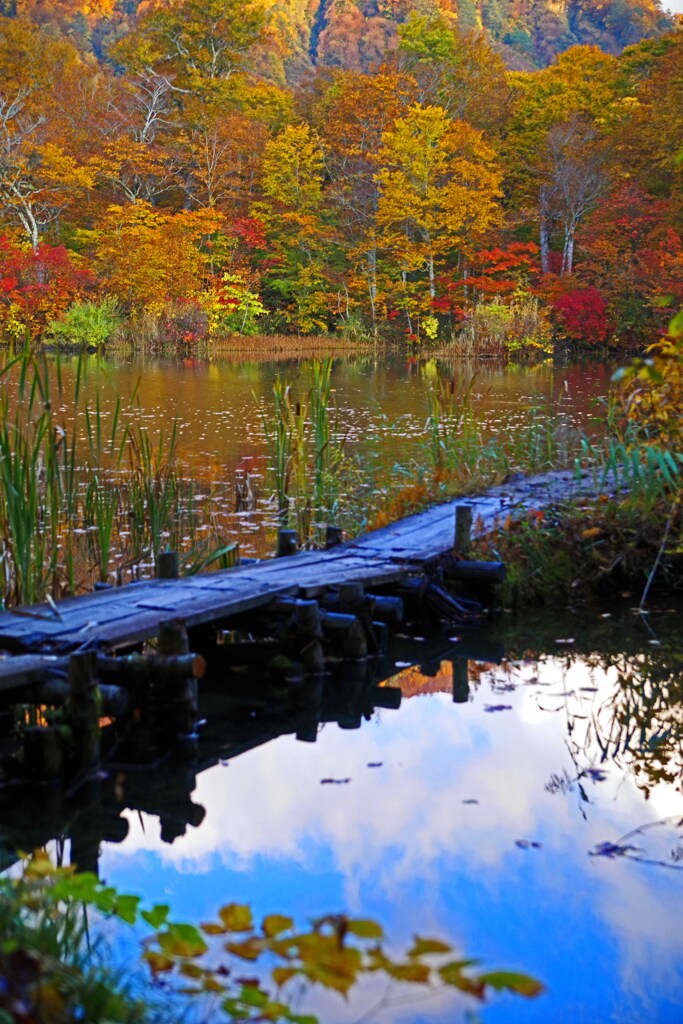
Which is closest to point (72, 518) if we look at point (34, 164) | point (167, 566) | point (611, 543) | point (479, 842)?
point (167, 566)

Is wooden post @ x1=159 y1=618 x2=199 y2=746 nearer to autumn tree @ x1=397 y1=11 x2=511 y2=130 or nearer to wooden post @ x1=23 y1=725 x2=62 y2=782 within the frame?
wooden post @ x1=23 y1=725 x2=62 y2=782

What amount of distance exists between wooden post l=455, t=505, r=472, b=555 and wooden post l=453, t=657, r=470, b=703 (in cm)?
80

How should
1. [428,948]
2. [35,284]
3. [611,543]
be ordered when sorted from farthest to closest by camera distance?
[35,284], [611,543], [428,948]

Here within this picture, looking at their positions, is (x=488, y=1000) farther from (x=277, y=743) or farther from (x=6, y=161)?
(x=6, y=161)

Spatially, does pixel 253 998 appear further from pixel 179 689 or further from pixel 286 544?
pixel 286 544

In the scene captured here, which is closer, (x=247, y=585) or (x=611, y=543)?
(x=247, y=585)

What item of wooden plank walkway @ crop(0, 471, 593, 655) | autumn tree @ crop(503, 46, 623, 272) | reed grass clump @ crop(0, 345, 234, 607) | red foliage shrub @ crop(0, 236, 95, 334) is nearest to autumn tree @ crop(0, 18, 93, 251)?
red foliage shrub @ crop(0, 236, 95, 334)

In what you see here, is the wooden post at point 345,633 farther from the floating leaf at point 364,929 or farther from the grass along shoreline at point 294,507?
the floating leaf at point 364,929

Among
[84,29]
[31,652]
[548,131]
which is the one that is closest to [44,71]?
[548,131]

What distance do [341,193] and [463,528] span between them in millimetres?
26094

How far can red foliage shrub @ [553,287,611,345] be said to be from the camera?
1039 inches

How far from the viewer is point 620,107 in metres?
29.8

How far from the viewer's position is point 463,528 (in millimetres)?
6191

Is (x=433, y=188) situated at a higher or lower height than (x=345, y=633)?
higher
